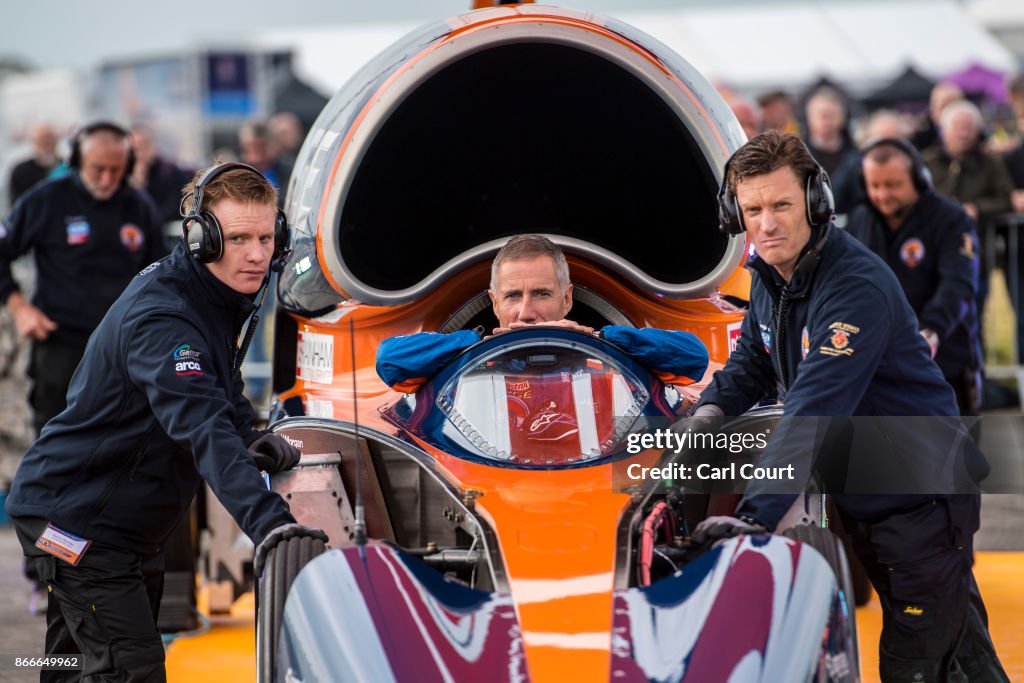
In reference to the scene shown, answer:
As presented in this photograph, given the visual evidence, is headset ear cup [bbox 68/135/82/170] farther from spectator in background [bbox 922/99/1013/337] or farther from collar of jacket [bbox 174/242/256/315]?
spectator in background [bbox 922/99/1013/337]

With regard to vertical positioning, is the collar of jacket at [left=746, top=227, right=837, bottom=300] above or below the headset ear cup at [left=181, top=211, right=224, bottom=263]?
below

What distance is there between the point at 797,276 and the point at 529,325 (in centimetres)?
85

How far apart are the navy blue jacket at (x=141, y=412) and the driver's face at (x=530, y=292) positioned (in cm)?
95

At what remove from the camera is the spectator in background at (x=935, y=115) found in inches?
389

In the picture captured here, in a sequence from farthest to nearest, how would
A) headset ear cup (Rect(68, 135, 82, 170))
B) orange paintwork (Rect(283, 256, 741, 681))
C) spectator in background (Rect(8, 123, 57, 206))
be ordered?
spectator in background (Rect(8, 123, 57, 206))
headset ear cup (Rect(68, 135, 82, 170))
orange paintwork (Rect(283, 256, 741, 681))

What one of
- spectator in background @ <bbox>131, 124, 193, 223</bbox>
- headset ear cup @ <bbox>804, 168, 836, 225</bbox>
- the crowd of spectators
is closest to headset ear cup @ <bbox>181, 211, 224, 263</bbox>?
headset ear cup @ <bbox>804, 168, 836, 225</bbox>

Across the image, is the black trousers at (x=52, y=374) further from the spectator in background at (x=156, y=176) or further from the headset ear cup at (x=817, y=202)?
the headset ear cup at (x=817, y=202)

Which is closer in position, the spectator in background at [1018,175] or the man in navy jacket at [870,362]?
the man in navy jacket at [870,362]

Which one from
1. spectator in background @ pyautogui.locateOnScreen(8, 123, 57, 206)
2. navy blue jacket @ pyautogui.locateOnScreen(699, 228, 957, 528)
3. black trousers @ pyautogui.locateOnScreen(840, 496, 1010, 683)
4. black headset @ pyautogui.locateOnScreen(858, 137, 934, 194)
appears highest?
spectator in background @ pyautogui.locateOnScreen(8, 123, 57, 206)

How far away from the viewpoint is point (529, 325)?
13.2 ft

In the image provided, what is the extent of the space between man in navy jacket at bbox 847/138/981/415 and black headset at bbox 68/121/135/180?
356 cm

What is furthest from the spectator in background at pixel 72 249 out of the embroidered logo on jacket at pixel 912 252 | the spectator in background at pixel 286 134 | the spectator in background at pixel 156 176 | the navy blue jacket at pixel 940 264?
the spectator in background at pixel 286 134

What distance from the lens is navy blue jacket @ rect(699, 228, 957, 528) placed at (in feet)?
11.1

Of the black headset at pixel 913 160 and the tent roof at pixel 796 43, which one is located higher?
the tent roof at pixel 796 43
